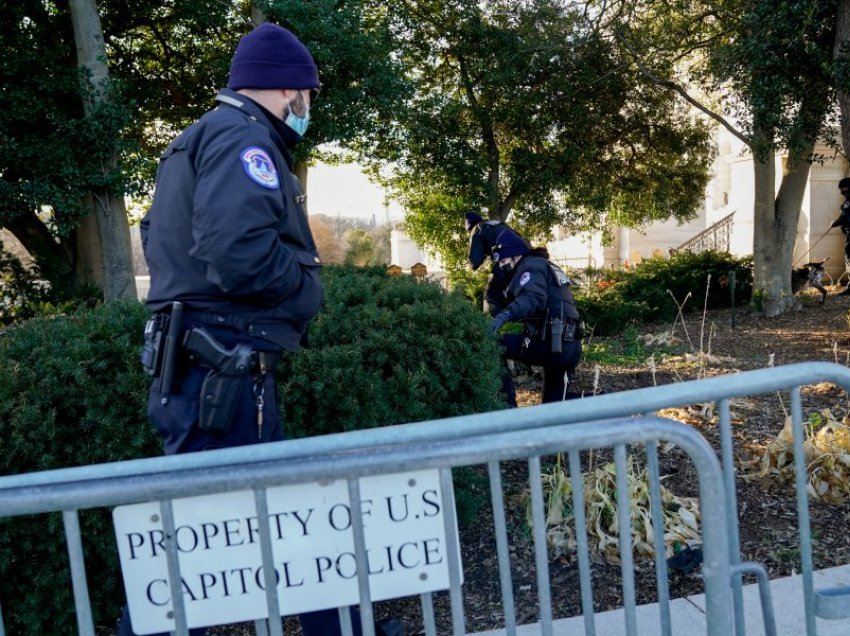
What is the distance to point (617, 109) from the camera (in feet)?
44.0

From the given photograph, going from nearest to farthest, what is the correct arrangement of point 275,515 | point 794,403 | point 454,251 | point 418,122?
1. point 275,515
2. point 794,403
3. point 418,122
4. point 454,251

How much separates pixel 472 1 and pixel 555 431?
40.8 ft

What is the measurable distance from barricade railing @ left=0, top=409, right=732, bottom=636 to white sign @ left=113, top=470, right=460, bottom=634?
82 mm

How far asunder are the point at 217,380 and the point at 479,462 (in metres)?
1.02

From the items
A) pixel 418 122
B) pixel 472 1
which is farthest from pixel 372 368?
pixel 472 1

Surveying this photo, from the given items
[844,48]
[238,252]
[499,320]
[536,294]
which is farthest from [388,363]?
[844,48]

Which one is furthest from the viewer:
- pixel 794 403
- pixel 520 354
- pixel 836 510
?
pixel 520 354

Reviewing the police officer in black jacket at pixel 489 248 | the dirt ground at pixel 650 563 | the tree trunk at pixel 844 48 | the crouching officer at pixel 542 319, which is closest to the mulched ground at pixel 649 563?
the dirt ground at pixel 650 563

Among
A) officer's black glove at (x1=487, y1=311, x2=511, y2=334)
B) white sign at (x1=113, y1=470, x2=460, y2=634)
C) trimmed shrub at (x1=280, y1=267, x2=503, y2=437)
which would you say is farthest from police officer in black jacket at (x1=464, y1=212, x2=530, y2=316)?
white sign at (x1=113, y1=470, x2=460, y2=634)

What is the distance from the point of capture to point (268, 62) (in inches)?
102

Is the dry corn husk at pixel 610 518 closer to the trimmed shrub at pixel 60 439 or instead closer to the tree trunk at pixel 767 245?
the trimmed shrub at pixel 60 439

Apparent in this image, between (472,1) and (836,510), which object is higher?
(472,1)

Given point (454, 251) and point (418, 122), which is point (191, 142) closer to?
point (418, 122)

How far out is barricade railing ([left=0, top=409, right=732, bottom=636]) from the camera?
1.60 meters
